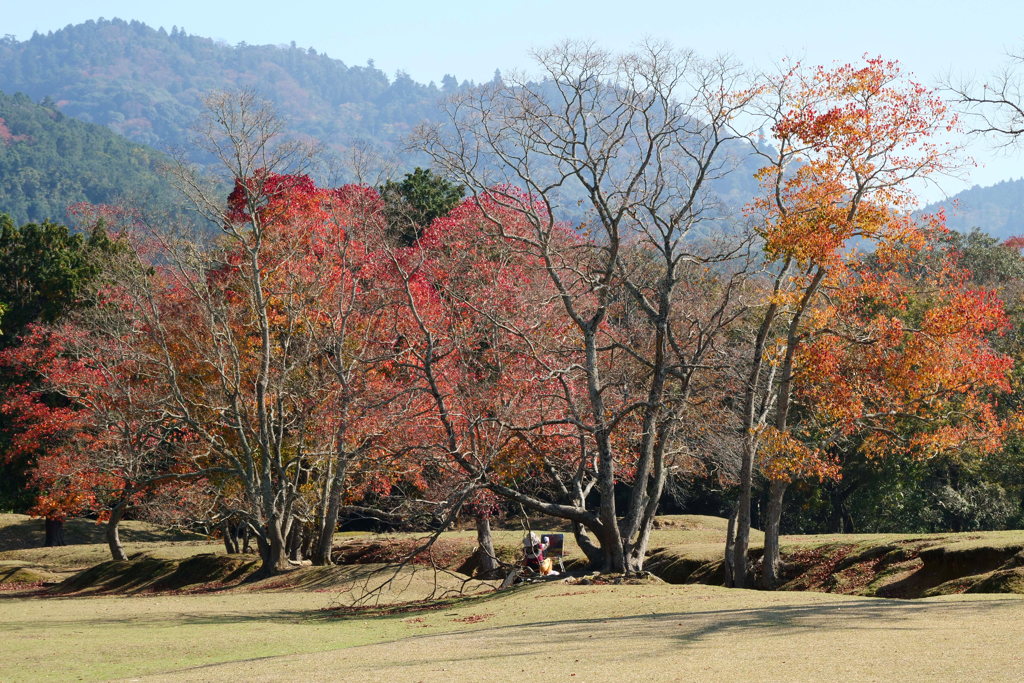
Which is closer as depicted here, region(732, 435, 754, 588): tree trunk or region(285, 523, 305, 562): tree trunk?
region(732, 435, 754, 588): tree trunk

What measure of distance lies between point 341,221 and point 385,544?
1203cm

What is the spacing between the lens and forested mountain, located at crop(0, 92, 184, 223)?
157250 millimetres

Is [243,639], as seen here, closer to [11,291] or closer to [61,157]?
[11,291]

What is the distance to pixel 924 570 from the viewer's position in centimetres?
2133

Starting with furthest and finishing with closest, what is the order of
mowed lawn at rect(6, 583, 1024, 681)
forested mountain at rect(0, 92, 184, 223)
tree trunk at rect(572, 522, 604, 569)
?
→ 1. forested mountain at rect(0, 92, 184, 223)
2. tree trunk at rect(572, 522, 604, 569)
3. mowed lawn at rect(6, 583, 1024, 681)

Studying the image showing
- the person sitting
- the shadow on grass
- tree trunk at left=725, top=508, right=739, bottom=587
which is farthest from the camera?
the person sitting

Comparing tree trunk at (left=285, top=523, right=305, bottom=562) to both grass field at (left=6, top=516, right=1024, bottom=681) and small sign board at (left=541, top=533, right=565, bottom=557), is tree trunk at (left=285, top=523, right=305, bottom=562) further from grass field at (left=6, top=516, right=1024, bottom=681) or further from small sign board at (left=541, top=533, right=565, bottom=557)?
small sign board at (left=541, top=533, right=565, bottom=557)

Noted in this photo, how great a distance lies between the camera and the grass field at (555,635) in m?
10.1

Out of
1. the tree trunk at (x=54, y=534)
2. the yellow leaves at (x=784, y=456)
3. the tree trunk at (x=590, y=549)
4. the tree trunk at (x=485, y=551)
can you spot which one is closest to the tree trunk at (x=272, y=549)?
the tree trunk at (x=485, y=551)

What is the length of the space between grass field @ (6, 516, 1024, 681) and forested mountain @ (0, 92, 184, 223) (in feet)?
430

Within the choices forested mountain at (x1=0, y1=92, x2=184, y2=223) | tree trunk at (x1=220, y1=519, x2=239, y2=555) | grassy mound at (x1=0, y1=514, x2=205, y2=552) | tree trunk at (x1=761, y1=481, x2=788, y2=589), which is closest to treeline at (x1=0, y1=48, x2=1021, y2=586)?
tree trunk at (x1=761, y1=481, x2=788, y2=589)

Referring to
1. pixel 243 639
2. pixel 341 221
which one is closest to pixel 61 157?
pixel 341 221

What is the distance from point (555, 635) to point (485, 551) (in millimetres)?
14645

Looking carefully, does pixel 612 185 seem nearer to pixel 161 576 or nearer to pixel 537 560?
pixel 537 560
